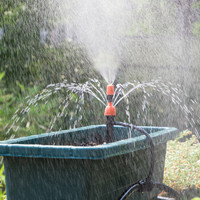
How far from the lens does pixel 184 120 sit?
3582 millimetres

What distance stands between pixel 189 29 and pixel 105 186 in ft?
8.11

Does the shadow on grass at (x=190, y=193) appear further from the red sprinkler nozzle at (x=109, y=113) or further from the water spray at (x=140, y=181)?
the red sprinkler nozzle at (x=109, y=113)

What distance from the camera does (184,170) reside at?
8.16 ft

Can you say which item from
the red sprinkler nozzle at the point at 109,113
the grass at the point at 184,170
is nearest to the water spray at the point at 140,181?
the red sprinkler nozzle at the point at 109,113

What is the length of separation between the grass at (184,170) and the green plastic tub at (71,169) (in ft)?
2.96

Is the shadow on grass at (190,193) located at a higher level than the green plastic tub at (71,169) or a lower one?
lower

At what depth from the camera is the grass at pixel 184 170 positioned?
2406 millimetres

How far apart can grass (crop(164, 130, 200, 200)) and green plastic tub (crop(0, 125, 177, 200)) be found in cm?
90

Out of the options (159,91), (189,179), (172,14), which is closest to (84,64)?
(159,91)

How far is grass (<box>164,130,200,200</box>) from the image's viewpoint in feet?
7.89

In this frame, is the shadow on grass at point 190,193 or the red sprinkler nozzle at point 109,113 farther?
the shadow on grass at point 190,193

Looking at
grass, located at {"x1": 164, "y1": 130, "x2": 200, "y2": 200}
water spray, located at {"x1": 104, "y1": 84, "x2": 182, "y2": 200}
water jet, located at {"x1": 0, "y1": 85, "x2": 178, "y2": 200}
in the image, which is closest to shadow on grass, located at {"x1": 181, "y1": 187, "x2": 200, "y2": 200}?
grass, located at {"x1": 164, "y1": 130, "x2": 200, "y2": 200}

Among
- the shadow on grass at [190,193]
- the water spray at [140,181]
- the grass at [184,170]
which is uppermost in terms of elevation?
the water spray at [140,181]

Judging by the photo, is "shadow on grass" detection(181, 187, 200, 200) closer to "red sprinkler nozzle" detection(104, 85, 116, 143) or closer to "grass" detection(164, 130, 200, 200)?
"grass" detection(164, 130, 200, 200)
